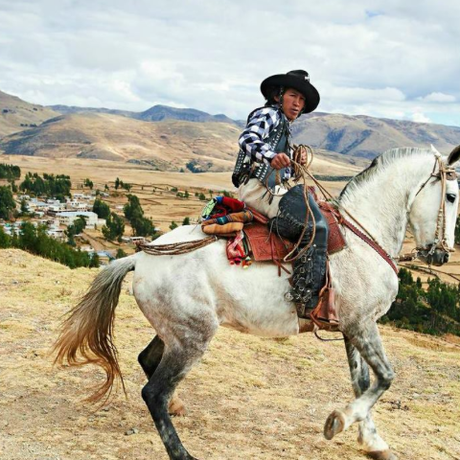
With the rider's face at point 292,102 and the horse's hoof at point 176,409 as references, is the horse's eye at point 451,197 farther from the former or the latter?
the horse's hoof at point 176,409

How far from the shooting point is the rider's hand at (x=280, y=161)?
5148mm

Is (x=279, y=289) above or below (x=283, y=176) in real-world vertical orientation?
below

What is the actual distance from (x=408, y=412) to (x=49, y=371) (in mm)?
5621

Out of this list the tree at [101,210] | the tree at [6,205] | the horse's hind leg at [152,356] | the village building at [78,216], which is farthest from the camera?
the tree at [101,210]

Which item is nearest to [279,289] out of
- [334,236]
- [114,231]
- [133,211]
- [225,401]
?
[334,236]

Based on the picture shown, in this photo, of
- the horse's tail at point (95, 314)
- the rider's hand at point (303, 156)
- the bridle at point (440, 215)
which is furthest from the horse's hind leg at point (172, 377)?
the bridle at point (440, 215)

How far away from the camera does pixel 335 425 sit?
5285mm

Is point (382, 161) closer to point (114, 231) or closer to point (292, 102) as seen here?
point (292, 102)

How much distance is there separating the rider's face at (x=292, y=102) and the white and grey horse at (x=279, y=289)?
111 cm

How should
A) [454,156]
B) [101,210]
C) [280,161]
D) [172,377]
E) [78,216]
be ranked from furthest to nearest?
1. [101,210]
2. [78,216]
3. [454,156]
4. [172,377]
5. [280,161]

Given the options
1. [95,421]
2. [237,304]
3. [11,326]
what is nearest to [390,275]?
[237,304]

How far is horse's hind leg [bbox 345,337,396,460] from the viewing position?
237 inches

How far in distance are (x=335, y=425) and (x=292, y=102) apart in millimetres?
3490

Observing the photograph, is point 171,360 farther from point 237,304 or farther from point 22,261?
point 22,261
